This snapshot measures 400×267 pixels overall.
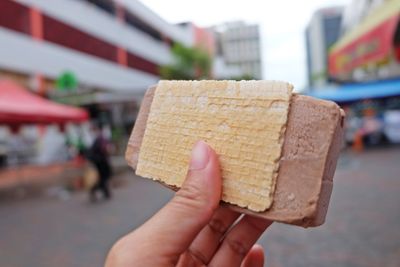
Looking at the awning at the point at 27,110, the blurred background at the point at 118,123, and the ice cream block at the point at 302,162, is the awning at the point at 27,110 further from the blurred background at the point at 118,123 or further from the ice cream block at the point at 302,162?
the ice cream block at the point at 302,162

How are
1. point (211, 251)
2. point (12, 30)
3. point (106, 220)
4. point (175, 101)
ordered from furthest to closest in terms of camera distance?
point (12, 30)
point (106, 220)
point (211, 251)
point (175, 101)

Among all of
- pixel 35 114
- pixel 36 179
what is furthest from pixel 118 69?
pixel 35 114

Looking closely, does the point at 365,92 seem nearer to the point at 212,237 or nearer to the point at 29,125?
the point at 29,125

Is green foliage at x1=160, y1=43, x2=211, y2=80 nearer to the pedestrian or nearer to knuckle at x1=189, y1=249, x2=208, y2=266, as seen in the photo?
the pedestrian

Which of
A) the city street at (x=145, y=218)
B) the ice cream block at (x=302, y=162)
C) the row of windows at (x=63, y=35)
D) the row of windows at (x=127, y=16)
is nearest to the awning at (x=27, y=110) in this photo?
the city street at (x=145, y=218)

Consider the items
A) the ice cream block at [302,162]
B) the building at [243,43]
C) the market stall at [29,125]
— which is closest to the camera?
the ice cream block at [302,162]

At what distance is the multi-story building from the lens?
50.2 ft

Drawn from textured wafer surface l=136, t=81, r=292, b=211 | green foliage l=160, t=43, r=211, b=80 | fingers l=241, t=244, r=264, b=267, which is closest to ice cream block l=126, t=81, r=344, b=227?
textured wafer surface l=136, t=81, r=292, b=211

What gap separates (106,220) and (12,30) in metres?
12.0

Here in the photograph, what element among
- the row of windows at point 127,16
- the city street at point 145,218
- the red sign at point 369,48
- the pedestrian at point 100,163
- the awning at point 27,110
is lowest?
the city street at point 145,218

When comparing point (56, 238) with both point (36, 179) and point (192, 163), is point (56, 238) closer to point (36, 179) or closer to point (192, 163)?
point (192, 163)

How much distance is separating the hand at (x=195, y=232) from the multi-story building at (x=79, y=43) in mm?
10684

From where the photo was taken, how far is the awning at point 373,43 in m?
6.38

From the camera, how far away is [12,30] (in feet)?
50.0
